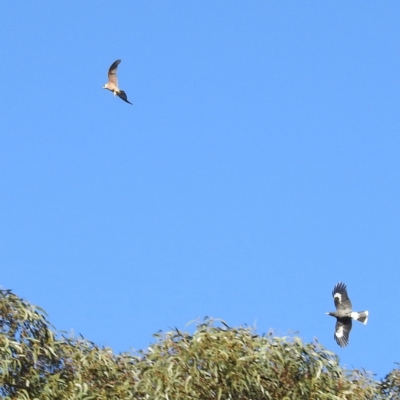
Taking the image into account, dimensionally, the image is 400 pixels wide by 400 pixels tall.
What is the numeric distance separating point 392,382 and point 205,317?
3.46 m

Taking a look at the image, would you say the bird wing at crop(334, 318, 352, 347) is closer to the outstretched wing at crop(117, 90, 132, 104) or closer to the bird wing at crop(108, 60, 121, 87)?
the outstretched wing at crop(117, 90, 132, 104)

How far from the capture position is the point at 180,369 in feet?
45.7

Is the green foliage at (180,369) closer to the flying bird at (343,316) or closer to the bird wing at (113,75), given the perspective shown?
the flying bird at (343,316)

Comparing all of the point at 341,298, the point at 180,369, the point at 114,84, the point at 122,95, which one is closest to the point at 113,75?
the point at 114,84

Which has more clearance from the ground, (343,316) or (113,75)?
(113,75)

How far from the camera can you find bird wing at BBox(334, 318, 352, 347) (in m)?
19.3

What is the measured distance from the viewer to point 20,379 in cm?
1448

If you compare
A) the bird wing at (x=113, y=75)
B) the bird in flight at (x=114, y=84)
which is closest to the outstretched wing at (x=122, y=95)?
the bird in flight at (x=114, y=84)

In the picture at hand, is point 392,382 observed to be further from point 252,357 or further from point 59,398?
point 59,398

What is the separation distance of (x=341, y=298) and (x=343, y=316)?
368mm

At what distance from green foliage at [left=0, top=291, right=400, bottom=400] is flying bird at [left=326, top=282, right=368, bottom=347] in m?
3.99

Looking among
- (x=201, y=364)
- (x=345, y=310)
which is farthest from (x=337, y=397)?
(x=345, y=310)

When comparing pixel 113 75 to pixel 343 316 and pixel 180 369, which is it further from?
pixel 180 369

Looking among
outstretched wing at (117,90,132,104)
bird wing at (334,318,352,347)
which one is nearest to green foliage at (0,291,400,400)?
bird wing at (334,318,352,347)
